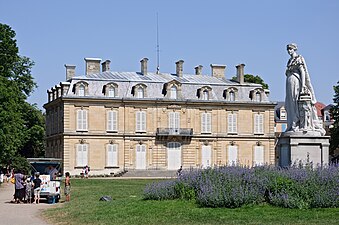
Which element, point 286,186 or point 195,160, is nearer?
point 286,186

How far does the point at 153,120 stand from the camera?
67.1 meters

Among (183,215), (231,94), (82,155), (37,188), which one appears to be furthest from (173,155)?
(183,215)

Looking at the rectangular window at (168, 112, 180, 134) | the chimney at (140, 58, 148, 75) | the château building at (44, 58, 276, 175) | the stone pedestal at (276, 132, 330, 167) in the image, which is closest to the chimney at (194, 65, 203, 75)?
the château building at (44, 58, 276, 175)

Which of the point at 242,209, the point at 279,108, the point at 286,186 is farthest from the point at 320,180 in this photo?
the point at 279,108

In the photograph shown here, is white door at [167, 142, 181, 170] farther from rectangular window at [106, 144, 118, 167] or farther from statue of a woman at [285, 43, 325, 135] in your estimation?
statue of a woman at [285, 43, 325, 135]

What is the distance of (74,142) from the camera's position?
6500cm

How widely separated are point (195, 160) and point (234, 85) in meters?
8.31

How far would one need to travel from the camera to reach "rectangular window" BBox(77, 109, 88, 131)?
64.9m

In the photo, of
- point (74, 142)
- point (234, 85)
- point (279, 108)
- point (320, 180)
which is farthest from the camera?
point (279, 108)

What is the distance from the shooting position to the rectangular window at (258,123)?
70125 mm

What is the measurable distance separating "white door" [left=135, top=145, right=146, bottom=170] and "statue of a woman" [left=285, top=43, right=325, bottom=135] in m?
48.0

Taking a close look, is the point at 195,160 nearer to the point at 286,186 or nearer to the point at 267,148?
the point at 267,148

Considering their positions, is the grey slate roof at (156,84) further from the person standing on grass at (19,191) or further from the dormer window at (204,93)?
the person standing on grass at (19,191)

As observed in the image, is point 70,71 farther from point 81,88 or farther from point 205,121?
point 205,121
